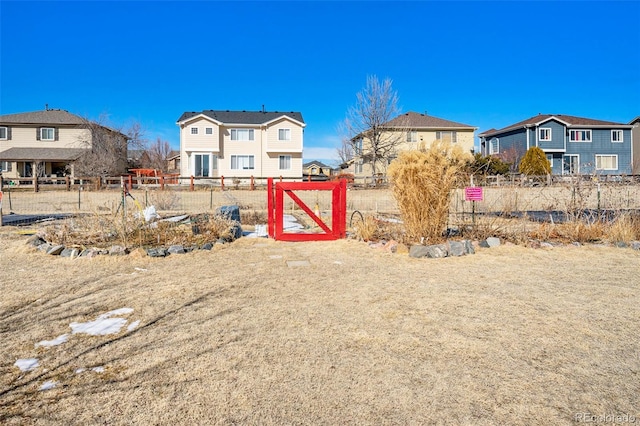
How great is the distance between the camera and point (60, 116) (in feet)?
131

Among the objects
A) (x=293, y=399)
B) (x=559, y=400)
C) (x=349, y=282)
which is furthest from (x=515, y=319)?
(x=293, y=399)

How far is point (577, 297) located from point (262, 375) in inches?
160

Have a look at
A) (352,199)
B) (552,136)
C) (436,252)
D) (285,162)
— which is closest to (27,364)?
(436,252)

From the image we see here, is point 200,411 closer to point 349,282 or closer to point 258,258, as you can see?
point 349,282

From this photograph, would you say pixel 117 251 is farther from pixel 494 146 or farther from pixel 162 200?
pixel 494 146

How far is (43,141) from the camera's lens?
3850 centimetres

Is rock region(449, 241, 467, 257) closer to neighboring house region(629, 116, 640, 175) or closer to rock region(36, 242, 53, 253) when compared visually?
rock region(36, 242, 53, 253)

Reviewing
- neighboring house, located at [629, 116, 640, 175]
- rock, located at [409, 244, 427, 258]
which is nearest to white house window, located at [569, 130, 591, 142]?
neighboring house, located at [629, 116, 640, 175]

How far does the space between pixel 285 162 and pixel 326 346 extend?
3508cm

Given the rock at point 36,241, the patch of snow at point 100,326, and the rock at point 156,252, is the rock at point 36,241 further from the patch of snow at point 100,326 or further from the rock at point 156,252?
the patch of snow at point 100,326

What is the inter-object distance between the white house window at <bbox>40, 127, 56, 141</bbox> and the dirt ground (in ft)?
123

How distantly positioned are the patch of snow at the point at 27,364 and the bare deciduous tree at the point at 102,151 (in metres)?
34.3

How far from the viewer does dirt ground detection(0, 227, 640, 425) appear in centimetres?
280

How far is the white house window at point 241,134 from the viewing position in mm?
37719
